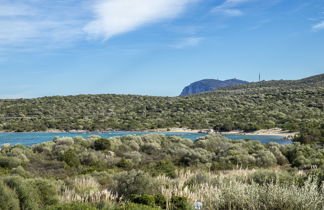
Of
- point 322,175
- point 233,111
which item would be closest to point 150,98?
point 233,111

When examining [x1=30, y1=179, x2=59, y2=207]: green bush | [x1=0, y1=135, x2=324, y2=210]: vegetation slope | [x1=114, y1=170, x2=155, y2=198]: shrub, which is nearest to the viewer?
[x1=0, y1=135, x2=324, y2=210]: vegetation slope

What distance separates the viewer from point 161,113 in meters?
77.5

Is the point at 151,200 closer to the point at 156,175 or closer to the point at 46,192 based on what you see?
the point at 46,192

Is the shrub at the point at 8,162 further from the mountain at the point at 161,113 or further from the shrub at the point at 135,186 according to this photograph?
the mountain at the point at 161,113

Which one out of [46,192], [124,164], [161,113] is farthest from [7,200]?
[161,113]

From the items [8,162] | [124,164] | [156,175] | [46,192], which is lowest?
[124,164]

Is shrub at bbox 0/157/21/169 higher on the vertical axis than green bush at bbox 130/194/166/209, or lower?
lower

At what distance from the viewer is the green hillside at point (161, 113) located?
60.0 metres

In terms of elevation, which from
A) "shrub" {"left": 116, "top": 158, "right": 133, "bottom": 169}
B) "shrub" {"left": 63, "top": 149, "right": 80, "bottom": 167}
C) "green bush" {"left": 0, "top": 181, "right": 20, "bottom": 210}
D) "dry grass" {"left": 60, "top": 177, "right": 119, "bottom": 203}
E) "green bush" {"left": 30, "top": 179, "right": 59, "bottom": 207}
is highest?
"green bush" {"left": 0, "top": 181, "right": 20, "bottom": 210}

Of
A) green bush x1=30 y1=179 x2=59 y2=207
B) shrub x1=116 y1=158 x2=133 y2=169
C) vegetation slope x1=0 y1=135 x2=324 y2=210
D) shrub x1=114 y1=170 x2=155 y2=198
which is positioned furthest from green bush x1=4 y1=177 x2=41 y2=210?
shrub x1=116 y1=158 x2=133 y2=169

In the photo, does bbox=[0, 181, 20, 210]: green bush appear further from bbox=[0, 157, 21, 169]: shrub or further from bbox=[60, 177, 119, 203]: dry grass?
bbox=[0, 157, 21, 169]: shrub

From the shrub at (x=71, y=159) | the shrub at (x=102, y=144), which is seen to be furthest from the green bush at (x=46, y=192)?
the shrub at (x=102, y=144)

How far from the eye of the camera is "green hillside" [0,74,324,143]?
60031mm

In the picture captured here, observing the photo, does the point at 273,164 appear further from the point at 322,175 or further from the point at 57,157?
the point at 57,157
